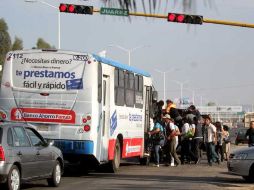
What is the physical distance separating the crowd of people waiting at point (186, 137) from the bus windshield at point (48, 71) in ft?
20.4

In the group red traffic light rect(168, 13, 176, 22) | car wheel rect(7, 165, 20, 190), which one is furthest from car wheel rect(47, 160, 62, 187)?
red traffic light rect(168, 13, 176, 22)

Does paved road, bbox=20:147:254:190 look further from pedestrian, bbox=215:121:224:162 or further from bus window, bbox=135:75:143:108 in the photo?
pedestrian, bbox=215:121:224:162

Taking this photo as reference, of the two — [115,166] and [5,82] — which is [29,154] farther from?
[115,166]

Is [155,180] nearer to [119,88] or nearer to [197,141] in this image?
[119,88]

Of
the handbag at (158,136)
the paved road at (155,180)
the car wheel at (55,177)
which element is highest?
the handbag at (158,136)

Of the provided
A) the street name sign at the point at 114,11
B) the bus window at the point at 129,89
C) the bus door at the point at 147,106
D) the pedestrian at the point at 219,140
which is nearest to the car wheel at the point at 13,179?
the bus window at the point at 129,89

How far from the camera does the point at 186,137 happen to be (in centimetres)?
2303

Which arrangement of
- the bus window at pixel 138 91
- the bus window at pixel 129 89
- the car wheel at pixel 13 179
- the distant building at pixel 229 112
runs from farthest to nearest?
the distant building at pixel 229 112
the bus window at pixel 138 91
the bus window at pixel 129 89
the car wheel at pixel 13 179

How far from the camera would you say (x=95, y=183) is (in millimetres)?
15023

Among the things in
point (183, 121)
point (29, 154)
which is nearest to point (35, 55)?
point (29, 154)

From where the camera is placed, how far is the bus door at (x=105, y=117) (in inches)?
661

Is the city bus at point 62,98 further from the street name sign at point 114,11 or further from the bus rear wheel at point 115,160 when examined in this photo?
the street name sign at point 114,11

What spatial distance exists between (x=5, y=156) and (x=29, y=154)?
902 mm

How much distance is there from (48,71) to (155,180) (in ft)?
13.5
